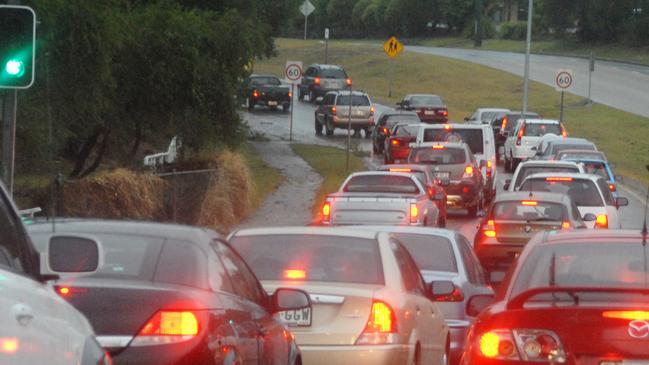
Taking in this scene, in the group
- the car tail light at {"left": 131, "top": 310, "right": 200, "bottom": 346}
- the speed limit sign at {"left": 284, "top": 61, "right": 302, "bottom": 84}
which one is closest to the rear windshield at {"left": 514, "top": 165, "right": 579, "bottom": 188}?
the speed limit sign at {"left": 284, "top": 61, "right": 302, "bottom": 84}

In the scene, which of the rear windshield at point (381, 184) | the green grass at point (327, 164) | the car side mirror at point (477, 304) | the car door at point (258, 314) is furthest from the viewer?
the green grass at point (327, 164)

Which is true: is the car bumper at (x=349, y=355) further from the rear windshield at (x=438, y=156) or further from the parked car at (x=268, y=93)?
the parked car at (x=268, y=93)

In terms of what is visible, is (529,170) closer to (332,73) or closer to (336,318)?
(336,318)

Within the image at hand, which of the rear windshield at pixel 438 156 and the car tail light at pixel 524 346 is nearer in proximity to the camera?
the car tail light at pixel 524 346

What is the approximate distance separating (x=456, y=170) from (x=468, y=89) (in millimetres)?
51429

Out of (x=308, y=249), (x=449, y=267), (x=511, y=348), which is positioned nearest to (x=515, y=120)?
(x=449, y=267)

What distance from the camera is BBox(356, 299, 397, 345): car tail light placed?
33.4 ft

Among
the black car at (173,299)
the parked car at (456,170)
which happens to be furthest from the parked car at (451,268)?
the parked car at (456,170)

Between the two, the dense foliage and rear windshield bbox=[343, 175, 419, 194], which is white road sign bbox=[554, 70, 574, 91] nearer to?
the dense foliage

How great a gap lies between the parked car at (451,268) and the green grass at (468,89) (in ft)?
98.5

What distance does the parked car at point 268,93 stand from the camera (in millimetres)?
66375

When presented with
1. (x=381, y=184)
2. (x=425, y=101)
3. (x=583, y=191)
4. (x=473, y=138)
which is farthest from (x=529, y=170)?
(x=425, y=101)

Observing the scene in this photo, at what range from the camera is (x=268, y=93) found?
66688 millimetres

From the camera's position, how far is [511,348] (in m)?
7.80
